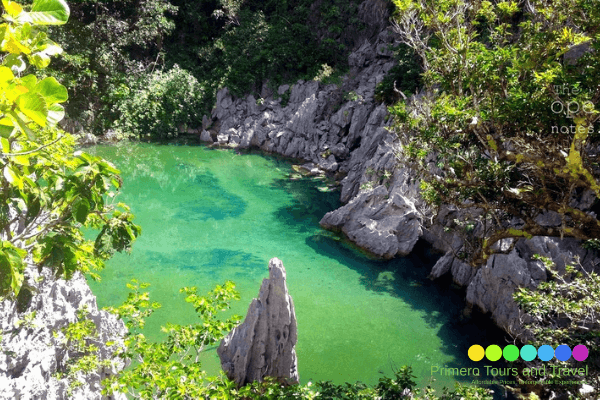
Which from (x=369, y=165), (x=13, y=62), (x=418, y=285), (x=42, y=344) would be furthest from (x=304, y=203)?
(x=13, y=62)

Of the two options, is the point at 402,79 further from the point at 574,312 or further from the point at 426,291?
the point at 574,312

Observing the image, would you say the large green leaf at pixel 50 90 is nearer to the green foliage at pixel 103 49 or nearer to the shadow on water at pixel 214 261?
the shadow on water at pixel 214 261

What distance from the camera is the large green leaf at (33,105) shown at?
1387 millimetres

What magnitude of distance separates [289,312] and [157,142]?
17.0 metres

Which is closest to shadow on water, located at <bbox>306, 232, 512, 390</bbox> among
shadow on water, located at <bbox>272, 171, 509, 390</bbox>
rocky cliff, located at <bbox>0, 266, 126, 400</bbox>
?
shadow on water, located at <bbox>272, 171, 509, 390</bbox>

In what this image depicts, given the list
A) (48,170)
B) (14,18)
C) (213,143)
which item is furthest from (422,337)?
(213,143)

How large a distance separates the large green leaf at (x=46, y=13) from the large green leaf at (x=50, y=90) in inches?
7.4

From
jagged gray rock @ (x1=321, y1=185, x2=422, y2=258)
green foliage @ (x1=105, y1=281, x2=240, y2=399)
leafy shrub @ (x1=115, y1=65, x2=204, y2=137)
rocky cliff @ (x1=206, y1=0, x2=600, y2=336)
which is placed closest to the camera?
green foliage @ (x1=105, y1=281, x2=240, y2=399)

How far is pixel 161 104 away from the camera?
71.8ft

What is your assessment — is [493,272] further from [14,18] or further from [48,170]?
[14,18]

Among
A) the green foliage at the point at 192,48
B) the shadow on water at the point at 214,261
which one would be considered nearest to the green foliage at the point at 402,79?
the green foliage at the point at 192,48

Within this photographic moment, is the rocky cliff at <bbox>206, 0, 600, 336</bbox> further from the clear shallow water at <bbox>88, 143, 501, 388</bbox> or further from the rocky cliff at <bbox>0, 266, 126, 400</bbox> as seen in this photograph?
the rocky cliff at <bbox>0, 266, 126, 400</bbox>

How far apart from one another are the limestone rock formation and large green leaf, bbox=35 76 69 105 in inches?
207

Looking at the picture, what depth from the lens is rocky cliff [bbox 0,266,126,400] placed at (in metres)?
3.88
